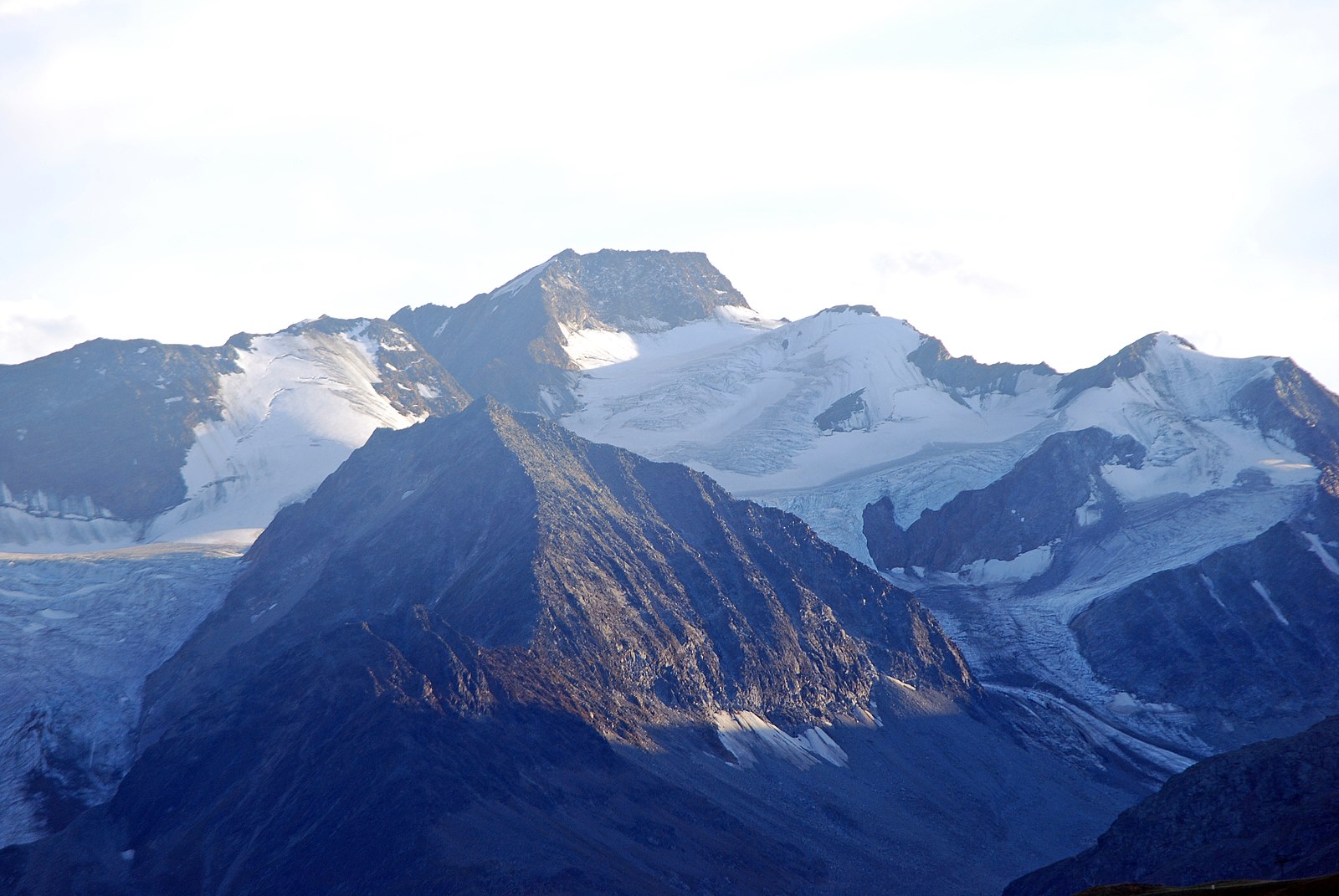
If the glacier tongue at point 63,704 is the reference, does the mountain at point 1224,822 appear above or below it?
below

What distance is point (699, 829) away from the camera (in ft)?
471

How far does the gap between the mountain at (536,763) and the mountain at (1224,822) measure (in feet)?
93.3

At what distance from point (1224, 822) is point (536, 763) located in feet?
191

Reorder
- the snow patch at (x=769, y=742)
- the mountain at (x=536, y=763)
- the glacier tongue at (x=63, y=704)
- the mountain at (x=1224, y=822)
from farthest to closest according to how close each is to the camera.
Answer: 1. the snow patch at (x=769, y=742)
2. the glacier tongue at (x=63, y=704)
3. the mountain at (x=536, y=763)
4. the mountain at (x=1224, y=822)

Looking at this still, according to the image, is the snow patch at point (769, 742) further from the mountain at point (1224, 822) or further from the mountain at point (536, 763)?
the mountain at point (1224, 822)

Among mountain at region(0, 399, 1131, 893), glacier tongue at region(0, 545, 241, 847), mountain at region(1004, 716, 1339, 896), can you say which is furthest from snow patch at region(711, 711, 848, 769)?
glacier tongue at region(0, 545, 241, 847)

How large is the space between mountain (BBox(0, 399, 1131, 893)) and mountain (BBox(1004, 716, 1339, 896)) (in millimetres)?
28434

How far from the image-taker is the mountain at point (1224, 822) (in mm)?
108500

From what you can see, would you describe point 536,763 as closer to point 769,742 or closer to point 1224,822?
point 769,742

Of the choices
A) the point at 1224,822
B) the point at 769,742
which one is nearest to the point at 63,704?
the point at 769,742

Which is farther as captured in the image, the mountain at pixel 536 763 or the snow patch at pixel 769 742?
the snow patch at pixel 769 742

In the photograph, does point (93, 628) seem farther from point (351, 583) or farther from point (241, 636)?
point (351, 583)

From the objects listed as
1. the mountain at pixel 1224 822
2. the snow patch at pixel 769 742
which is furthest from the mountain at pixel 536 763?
the mountain at pixel 1224 822

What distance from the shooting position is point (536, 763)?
146750 millimetres
